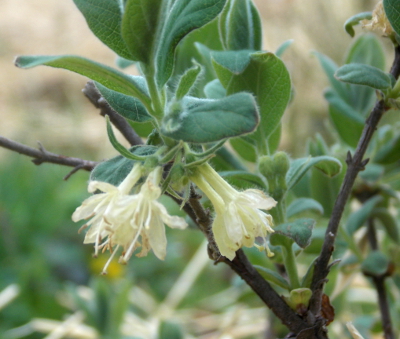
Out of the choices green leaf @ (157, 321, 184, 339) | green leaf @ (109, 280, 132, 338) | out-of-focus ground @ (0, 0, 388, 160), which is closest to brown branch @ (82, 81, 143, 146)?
green leaf @ (157, 321, 184, 339)

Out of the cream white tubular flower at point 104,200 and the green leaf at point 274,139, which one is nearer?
the cream white tubular flower at point 104,200

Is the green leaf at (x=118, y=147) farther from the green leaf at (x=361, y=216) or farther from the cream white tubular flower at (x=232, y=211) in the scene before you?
the green leaf at (x=361, y=216)

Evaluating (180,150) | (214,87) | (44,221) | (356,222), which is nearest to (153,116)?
(180,150)

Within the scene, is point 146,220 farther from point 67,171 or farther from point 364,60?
point 67,171

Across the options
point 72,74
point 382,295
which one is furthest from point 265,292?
point 72,74

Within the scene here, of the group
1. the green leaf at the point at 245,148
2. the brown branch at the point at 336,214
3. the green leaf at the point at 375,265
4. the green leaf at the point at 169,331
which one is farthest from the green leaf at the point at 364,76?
the green leaf at the point at 169,331
